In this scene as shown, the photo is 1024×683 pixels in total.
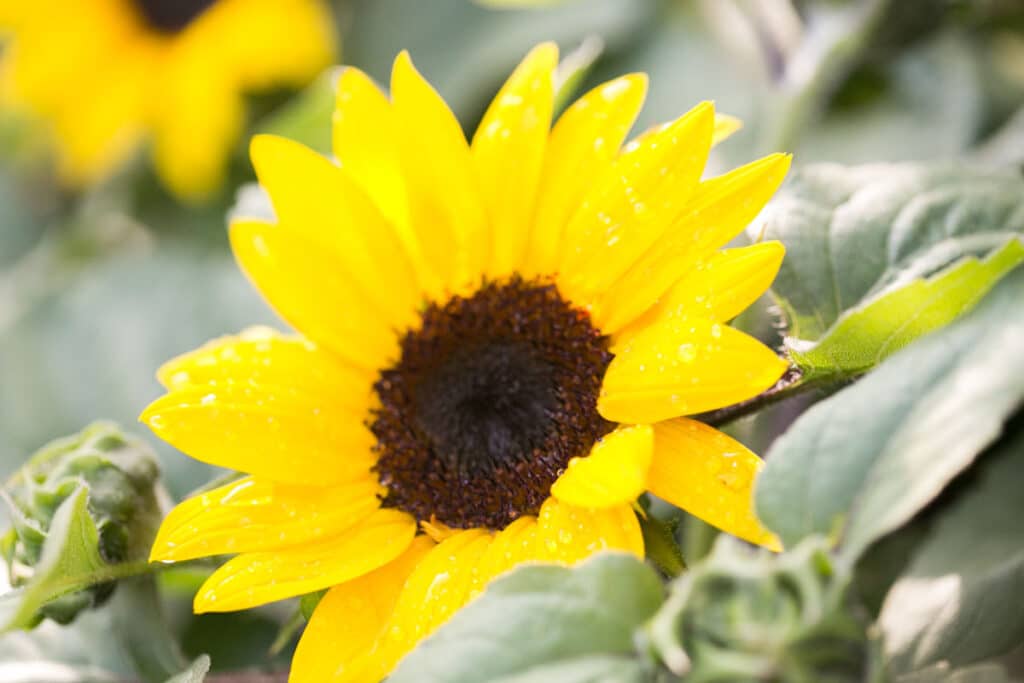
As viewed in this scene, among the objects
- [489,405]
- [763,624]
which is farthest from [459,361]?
[763,624]

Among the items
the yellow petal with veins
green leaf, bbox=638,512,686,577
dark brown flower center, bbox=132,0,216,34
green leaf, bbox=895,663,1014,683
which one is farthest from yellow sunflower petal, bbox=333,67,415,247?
dark brown flower center, bbox=132,0,216,34

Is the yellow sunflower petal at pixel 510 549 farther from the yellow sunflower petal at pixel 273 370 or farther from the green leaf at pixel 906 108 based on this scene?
the green leaf at pixel 906 108

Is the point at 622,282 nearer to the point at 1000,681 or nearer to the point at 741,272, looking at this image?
the point at 741,272

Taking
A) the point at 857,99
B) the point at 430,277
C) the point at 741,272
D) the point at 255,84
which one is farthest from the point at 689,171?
the point at 255,84

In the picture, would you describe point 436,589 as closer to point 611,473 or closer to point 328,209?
point 611,473

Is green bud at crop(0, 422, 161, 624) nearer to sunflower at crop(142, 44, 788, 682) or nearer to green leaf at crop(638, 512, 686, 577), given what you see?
sunflower at crop(142, 44, 788, 682)
